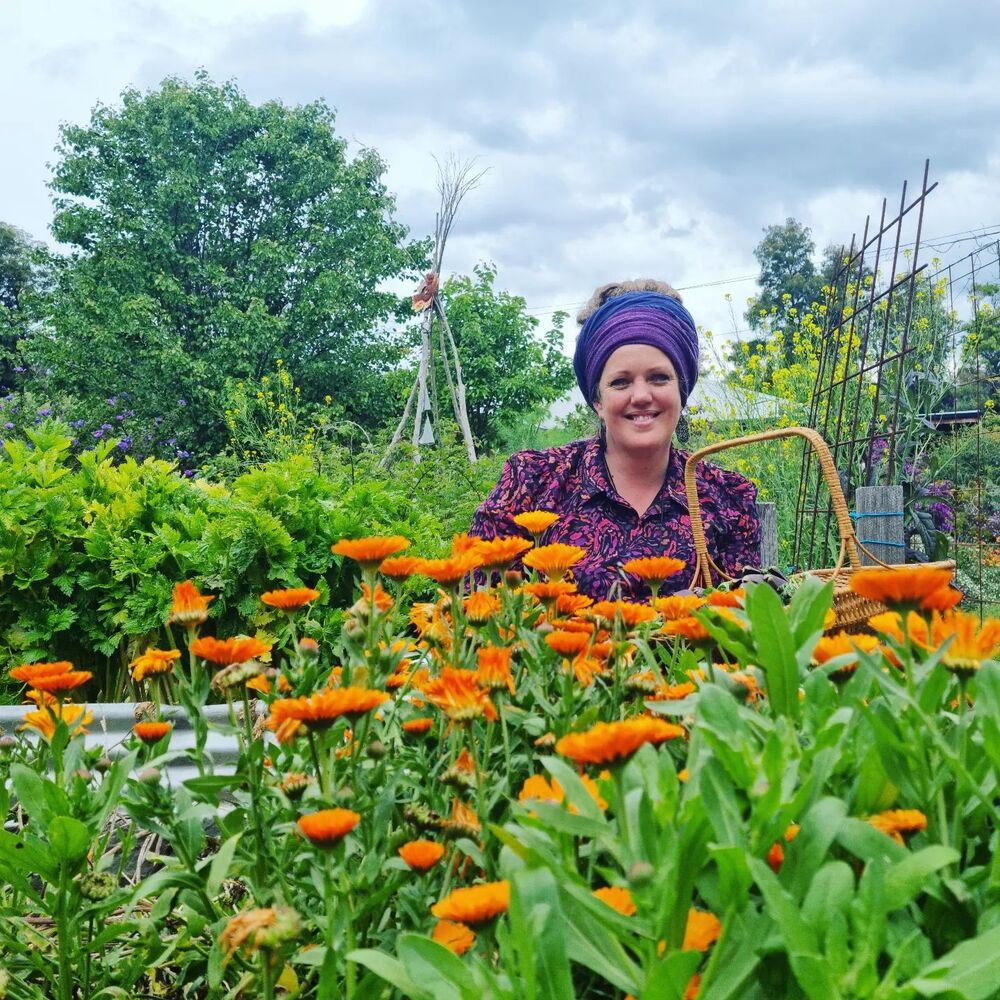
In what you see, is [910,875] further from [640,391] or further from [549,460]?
[549,460]

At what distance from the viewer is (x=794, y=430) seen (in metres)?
1.83

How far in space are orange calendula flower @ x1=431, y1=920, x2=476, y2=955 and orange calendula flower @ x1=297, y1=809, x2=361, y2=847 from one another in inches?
3.2

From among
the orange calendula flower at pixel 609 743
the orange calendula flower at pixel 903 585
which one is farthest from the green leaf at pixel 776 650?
the orange calendula flower at pixel 609 743

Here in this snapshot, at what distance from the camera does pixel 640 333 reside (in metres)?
2.61

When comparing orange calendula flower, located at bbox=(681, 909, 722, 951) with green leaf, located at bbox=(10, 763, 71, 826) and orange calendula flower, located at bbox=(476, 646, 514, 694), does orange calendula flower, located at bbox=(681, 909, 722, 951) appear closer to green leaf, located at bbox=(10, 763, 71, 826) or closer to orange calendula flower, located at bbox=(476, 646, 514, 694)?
orange calendula flower, located at bbox=(476, 646, 514, 694)

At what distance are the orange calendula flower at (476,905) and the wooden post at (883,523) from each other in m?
3.36

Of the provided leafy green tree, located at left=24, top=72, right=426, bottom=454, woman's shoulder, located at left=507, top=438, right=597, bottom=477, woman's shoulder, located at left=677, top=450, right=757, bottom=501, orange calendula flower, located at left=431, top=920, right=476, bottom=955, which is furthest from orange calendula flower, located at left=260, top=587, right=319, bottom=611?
leafy green tree, located at left=24, top=72, right=426, bottom=454

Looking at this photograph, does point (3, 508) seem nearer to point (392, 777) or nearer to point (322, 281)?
point (392, 777)

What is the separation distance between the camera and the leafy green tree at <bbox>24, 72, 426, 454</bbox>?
1861 centimetres

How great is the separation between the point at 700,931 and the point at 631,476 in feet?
7.79

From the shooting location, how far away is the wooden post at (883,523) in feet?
11.5

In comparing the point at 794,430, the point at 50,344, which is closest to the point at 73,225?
the point at 50,344

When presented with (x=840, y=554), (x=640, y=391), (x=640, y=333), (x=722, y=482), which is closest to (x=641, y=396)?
(x=640, y=391)

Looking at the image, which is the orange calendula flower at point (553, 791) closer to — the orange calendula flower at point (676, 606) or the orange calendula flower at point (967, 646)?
the orange calendula flower at point (967, 646)
